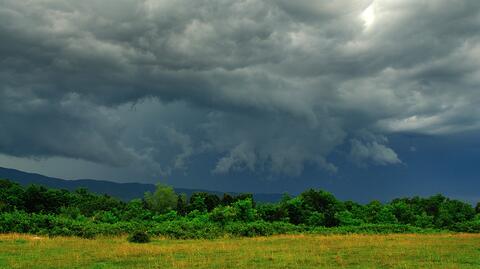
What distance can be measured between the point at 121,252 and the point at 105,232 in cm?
1897

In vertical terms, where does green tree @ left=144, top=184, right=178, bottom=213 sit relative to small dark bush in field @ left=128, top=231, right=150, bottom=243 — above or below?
above

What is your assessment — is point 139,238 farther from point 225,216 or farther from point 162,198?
point 162,198

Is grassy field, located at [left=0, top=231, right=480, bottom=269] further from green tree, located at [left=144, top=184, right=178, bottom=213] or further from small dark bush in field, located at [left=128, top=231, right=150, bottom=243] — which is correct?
green tree, located at [left=144, top=184, right=178, bottom=213]

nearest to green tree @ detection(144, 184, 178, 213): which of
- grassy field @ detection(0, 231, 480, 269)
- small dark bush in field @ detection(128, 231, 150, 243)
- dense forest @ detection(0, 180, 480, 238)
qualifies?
dense forest @ detection(0, 180, 480, 238)

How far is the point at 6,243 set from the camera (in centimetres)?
4412

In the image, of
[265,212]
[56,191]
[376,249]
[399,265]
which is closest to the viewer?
[399,265]

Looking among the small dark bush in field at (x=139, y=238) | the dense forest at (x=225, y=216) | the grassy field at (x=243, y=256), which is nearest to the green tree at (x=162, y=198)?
the dense forest at (x=225, y=216)

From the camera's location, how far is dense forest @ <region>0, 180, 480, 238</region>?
56.8 meters

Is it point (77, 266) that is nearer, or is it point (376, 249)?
point (77, 266)

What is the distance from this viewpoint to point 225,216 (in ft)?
218

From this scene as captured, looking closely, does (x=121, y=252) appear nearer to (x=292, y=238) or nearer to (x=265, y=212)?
(x=292, y=238)

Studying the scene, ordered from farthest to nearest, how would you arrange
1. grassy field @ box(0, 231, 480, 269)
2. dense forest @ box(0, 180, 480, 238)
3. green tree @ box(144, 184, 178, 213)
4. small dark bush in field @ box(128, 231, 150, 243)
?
green tree @ box(144, 184, 178, 213) → dense forest @ box(0, 180, 480, 238) → small dark bush in field @ box(128, 231, 150, 243) → grassy field @ box(0, 231, 480, 269)

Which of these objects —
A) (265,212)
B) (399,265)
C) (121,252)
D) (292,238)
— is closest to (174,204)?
(265,212)

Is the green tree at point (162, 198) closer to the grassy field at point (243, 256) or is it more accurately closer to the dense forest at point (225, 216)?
the dense forest at point (225, 216)
